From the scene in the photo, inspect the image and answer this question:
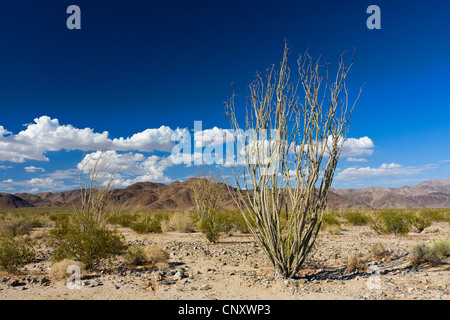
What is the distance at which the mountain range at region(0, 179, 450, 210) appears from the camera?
257ft

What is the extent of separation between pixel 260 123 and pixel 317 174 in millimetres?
1658

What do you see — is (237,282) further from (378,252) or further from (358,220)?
(358,220)

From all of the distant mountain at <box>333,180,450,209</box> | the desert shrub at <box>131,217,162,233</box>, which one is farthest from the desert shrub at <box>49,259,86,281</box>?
the distant mountain at <box>333,180,450,209</box>

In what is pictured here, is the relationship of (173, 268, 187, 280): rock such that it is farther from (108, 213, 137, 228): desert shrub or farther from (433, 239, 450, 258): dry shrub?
(108, 213, 137, 228): desert shrub

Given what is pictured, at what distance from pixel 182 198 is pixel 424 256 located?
245 ft

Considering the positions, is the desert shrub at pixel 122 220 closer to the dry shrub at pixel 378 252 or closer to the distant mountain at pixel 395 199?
the dry shrub at pixel 378 252

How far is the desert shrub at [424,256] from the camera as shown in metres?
7.60

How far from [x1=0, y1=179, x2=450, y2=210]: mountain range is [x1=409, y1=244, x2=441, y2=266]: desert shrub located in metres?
48.1

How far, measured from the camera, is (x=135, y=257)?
25.8ft

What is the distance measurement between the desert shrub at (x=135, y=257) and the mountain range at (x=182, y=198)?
46626mm

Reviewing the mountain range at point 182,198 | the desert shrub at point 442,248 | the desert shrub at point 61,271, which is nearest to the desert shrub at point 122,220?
the desert shrub at point 61,271

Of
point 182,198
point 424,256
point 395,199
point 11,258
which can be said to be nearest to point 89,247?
point 11,258
